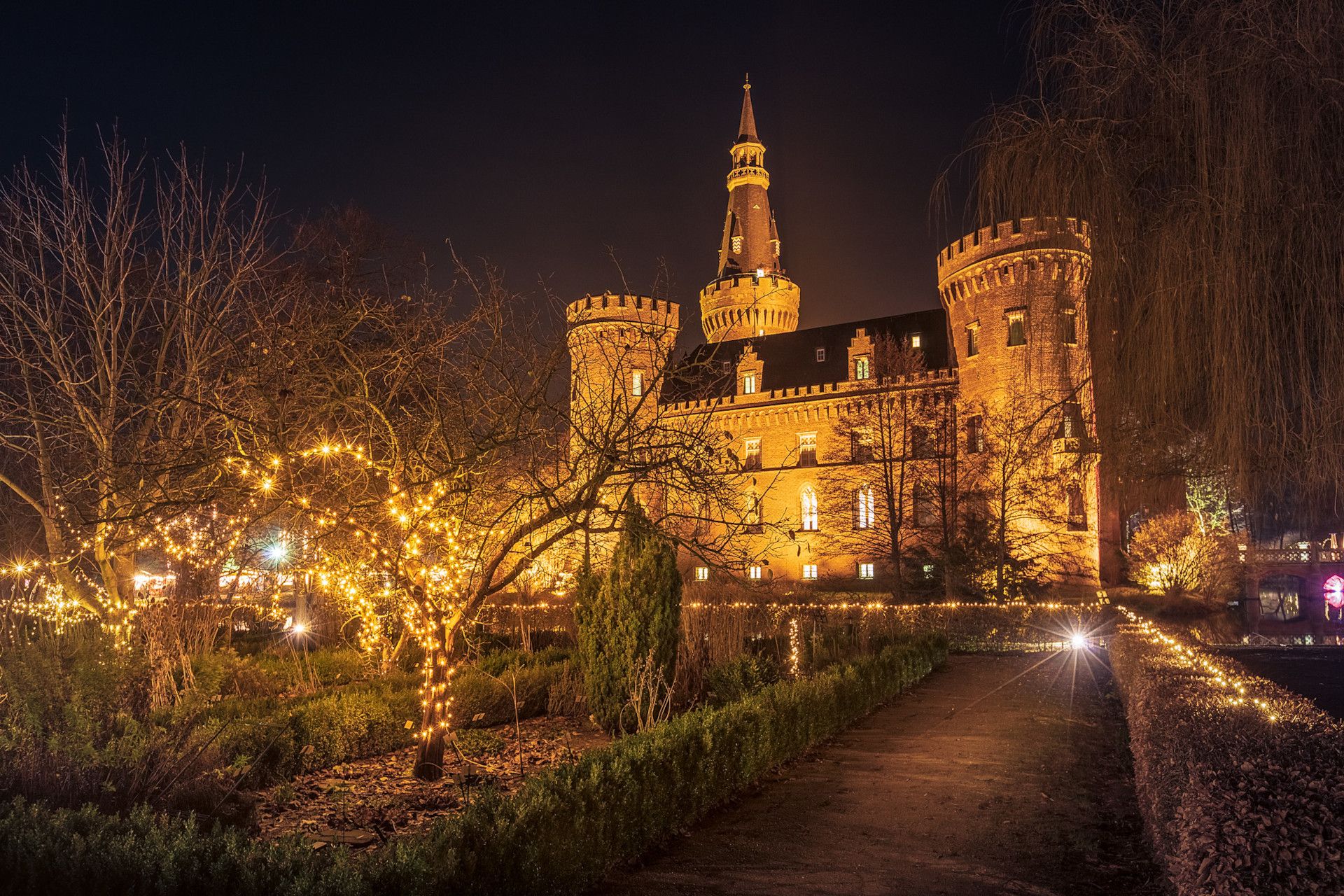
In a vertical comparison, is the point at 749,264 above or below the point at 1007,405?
above

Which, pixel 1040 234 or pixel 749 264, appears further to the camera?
pixel 749 264

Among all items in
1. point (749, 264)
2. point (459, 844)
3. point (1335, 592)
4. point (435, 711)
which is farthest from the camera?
point (749, 264)

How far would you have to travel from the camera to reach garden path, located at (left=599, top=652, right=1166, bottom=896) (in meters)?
5.84

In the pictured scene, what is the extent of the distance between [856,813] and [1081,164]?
5.17m

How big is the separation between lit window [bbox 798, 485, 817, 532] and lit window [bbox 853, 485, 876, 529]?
9.61 ft

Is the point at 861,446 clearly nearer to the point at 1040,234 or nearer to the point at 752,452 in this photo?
the point at 752,452

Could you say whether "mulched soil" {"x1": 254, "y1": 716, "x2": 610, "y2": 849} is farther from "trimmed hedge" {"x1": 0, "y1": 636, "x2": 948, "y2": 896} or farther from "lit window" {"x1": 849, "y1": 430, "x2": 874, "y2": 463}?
"lit window" {"x1": 849, "y1": 430, "x2": 874, "y2": 463}

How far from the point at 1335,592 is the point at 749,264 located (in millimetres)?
34777

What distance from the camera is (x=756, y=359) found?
4675 cm

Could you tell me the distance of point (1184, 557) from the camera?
35000mm

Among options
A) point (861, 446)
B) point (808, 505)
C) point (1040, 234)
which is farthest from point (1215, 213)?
point (808, 505)

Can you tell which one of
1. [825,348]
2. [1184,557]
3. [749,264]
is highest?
[749,264]

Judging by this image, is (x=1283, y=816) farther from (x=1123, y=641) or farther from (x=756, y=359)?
(x=756, y=359)

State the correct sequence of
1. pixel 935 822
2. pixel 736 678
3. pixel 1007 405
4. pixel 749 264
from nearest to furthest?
pixel 935 822 < pixel 736 678 < pixel 1007 405 < pixel 749 264
